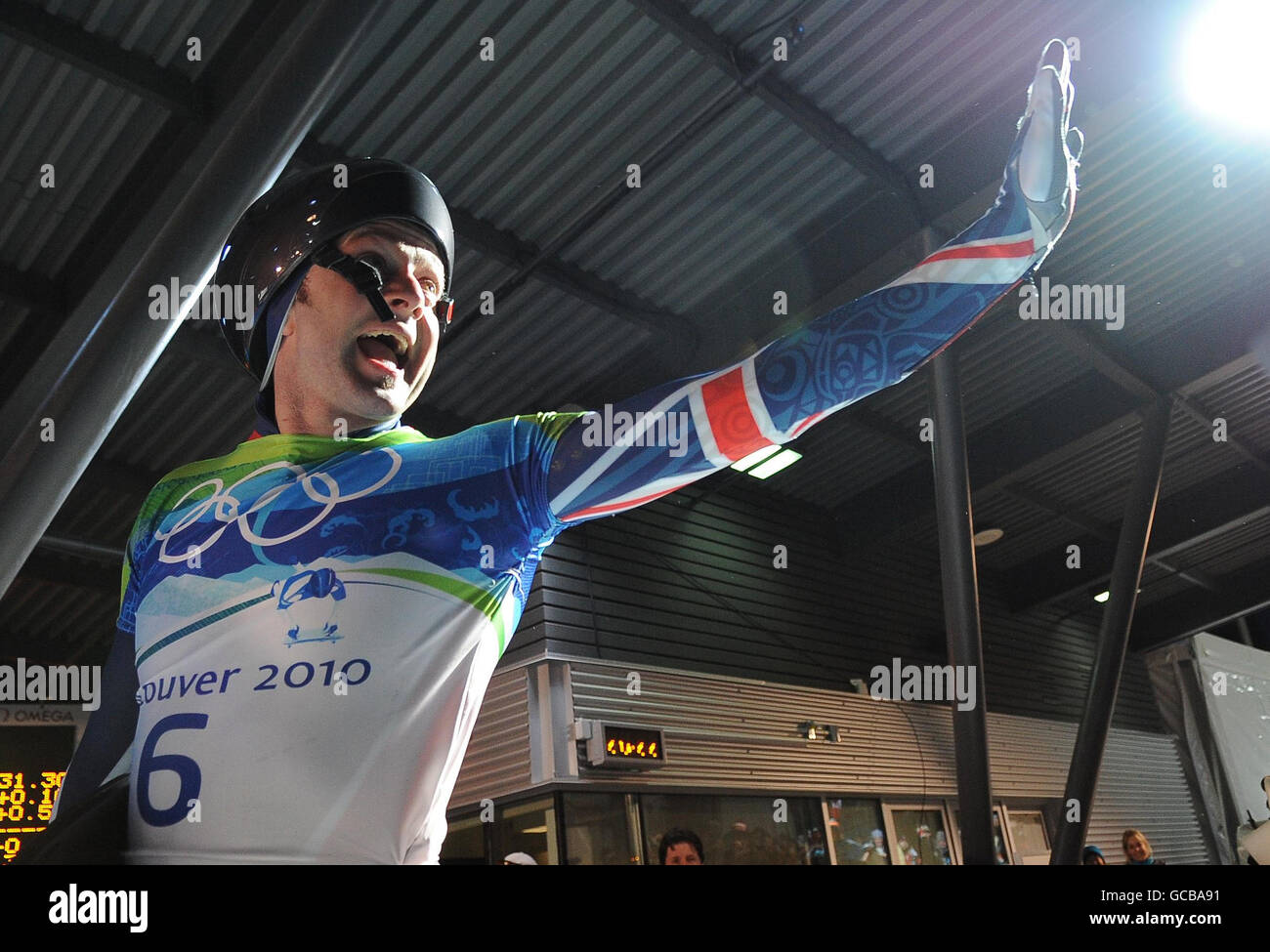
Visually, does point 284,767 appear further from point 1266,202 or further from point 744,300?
point 1266,202

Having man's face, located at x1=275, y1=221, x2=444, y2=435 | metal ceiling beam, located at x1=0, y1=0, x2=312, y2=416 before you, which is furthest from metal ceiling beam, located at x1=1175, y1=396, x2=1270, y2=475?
man's face, located at x1=275, y1=221, x2=444, y2=435

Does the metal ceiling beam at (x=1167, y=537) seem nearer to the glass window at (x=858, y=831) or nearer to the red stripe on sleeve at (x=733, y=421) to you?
the glass window at (x=858, y=831)

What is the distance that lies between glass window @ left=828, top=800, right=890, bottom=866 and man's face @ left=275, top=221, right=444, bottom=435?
916cm

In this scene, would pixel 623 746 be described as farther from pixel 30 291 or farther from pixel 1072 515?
pixel 1072 515

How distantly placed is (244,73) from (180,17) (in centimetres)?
48

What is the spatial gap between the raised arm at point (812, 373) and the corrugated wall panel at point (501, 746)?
7.03 m

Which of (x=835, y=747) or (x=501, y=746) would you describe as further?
(x=835, y=747)

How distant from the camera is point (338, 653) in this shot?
1.09 meters

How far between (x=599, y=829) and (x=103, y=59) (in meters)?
5.67

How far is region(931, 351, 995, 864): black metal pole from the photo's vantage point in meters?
6.80

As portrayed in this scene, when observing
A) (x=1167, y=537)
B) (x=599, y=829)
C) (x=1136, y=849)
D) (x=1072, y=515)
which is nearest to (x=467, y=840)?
(x=599, y=829)

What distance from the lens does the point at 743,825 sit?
9062 mm
